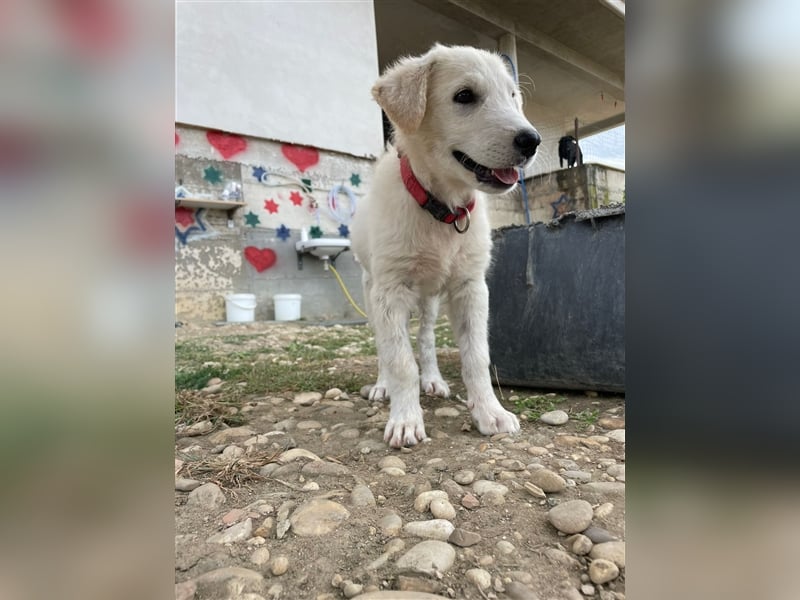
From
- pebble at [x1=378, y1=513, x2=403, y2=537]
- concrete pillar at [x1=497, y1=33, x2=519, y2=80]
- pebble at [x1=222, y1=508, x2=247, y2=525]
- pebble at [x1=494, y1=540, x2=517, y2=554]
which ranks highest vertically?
concrete pillar at [x1=497, y1=33, x2=519, y2=80]

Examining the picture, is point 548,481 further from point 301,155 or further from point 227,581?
point 301,155

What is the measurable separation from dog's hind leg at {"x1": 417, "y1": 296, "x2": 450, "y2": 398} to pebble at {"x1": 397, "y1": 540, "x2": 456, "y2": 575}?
1.62 meters

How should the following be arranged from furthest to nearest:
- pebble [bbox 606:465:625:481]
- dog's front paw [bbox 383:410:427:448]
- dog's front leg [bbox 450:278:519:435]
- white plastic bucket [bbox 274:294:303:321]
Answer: white plastic bucket [bbox 274:294:303:321], dog's front leg [bbox 450:278:519:435], dog's front paw [bbox 383:410:427:448], pebble [bbox 606:465:625:481]

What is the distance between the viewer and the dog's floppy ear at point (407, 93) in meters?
2.09

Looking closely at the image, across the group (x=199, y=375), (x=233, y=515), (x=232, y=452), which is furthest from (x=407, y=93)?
(x=199, y=375)

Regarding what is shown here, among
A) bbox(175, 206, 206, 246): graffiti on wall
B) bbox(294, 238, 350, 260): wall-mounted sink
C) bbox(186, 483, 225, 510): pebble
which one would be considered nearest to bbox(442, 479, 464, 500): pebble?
A: bbox(186, 483, 225, 510): pebble

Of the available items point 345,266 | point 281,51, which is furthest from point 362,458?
point 281,51

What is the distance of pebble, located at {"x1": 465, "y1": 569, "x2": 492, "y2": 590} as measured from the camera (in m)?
0.90

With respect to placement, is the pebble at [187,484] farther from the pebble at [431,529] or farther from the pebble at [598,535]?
the pebble at [598,535]

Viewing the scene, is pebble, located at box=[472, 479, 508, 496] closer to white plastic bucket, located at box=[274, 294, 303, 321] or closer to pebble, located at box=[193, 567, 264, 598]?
pebble, located at box=[193, 567, 264, 598]
